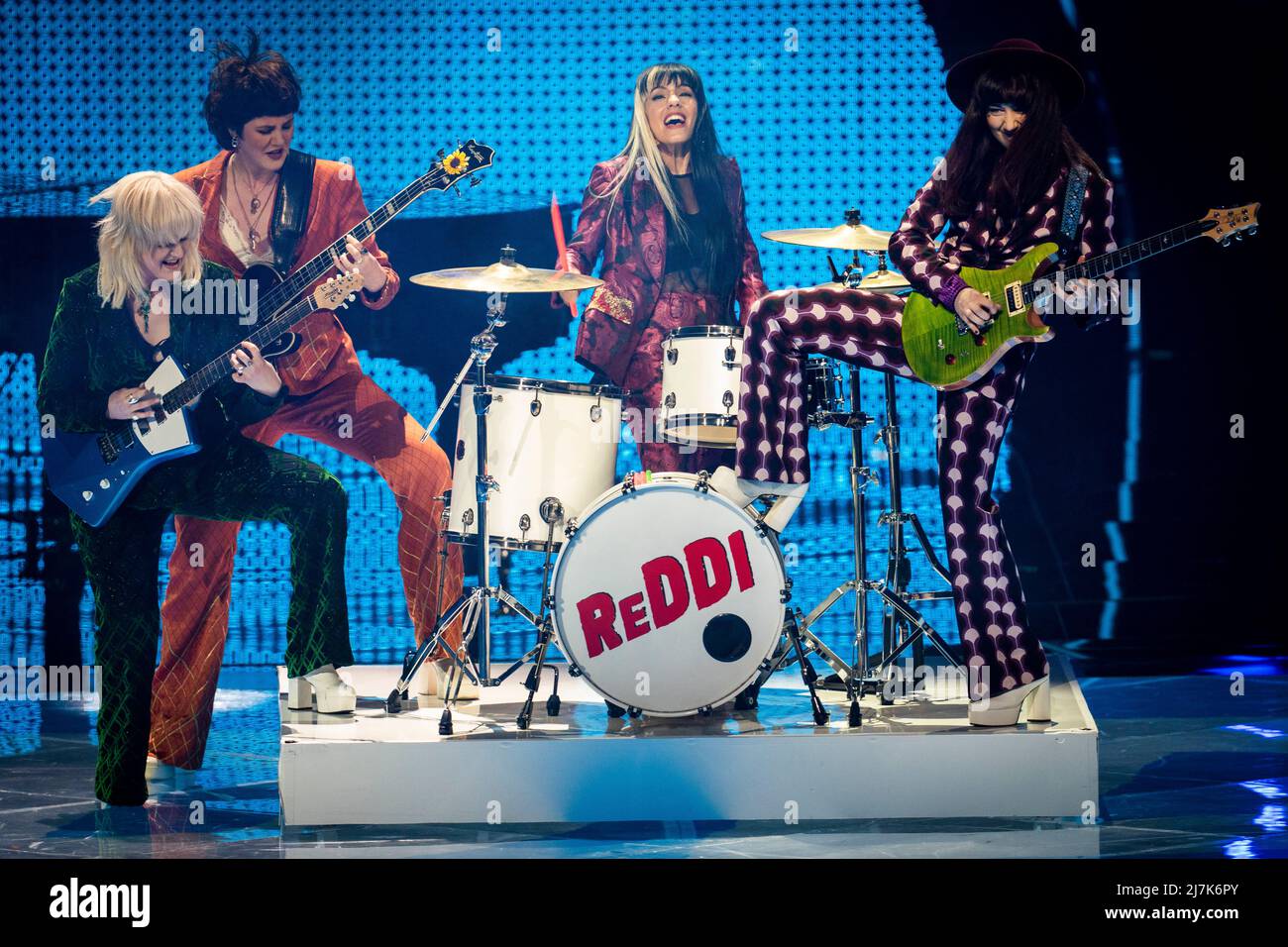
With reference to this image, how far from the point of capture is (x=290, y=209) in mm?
7082

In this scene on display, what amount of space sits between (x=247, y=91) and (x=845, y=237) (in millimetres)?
2871

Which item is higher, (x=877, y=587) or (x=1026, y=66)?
(x=1026, y=66)

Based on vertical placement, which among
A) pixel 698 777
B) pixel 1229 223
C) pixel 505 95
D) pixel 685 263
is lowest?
pixel 698 777

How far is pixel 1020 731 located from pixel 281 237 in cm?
381

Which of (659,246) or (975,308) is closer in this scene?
(975,308)

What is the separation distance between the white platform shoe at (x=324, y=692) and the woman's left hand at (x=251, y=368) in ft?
3.22

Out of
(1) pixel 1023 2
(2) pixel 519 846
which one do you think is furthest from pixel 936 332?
(1) pixel 1023 2

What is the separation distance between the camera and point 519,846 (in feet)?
15.5

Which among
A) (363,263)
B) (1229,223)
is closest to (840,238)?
(1229,223)

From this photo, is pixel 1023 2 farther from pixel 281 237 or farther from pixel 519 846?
pixel 519 846

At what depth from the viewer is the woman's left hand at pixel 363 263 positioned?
6102 millimetres
